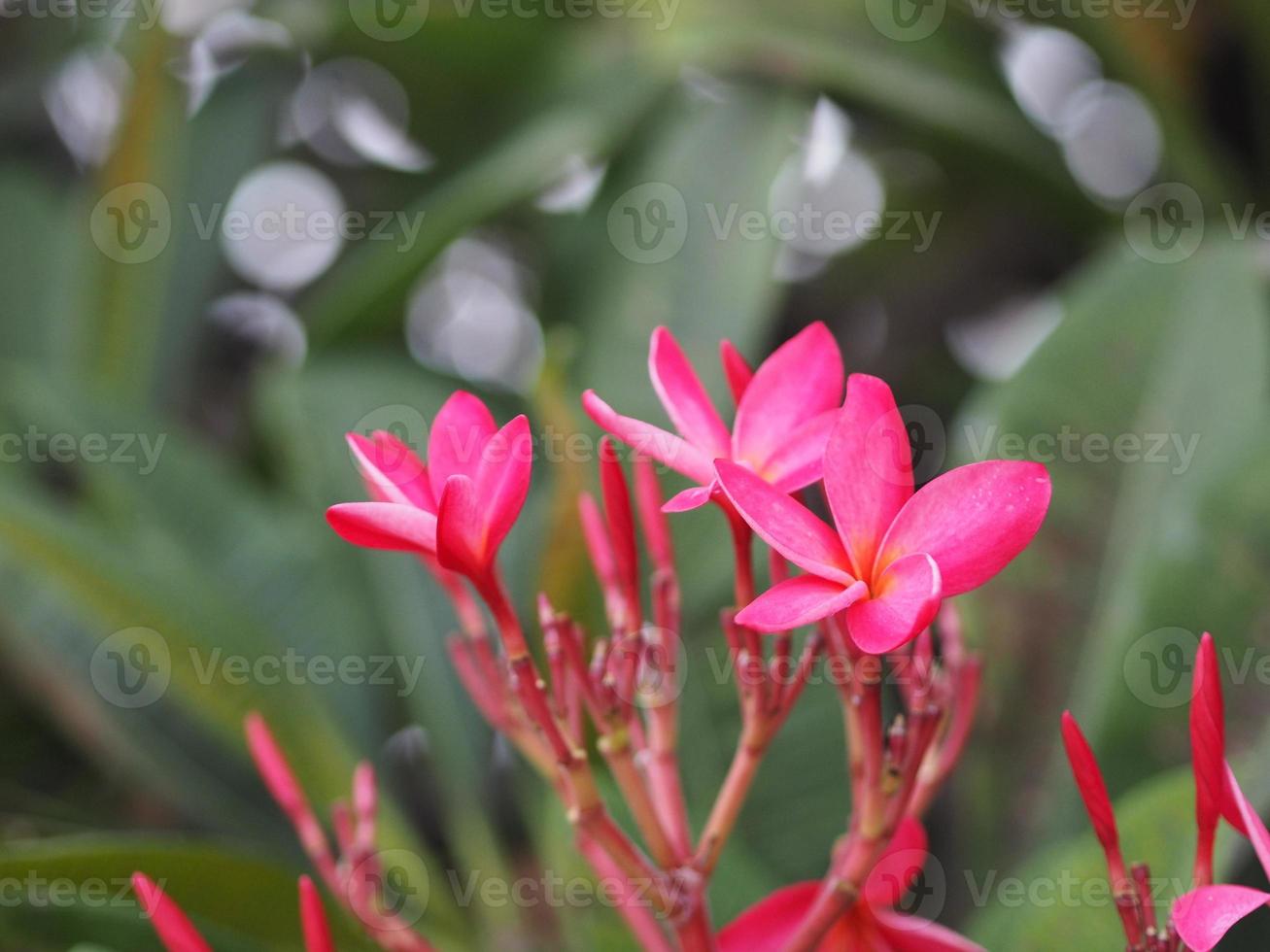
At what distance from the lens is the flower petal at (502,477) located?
1.27ft

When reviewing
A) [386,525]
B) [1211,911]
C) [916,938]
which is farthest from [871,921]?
[386,525]

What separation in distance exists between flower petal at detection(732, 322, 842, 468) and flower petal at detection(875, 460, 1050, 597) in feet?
0.24

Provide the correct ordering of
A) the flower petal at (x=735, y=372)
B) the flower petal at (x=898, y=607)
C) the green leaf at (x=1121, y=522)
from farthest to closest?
the green leaf at (x=1121, y=522)
the flower petal at (x=735, y=372)
the flower petal at (x=898, y=607)

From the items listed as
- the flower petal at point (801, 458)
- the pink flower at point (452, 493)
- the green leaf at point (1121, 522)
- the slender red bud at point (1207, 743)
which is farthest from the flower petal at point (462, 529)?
the green leaf at point (1121, 522)

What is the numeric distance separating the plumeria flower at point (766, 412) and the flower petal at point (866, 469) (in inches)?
1.6

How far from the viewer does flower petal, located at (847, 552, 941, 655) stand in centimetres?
34

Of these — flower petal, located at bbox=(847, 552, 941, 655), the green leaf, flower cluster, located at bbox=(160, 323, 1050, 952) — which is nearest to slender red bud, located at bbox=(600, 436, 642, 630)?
flower cluster, located at bbox=(160, 323, 1050, 952)

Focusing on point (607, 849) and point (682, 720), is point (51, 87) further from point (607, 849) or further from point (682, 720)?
point (607, 849)

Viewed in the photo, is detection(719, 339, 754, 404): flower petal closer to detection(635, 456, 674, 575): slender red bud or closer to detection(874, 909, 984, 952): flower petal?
detection(635, 456, 674, 575): slender red bud

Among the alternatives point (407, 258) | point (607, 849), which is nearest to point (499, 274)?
point (407, 258)

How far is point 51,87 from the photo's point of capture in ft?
5.08

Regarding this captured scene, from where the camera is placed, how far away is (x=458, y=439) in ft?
1.37

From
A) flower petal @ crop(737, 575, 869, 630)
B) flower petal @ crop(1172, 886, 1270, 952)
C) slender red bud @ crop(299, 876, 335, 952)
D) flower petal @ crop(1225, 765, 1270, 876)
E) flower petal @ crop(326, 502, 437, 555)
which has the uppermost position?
flower petal @ crop(326, 502, 437, 555)

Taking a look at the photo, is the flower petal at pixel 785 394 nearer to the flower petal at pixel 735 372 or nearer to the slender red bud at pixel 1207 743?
the flower petal at pixel 735 372
